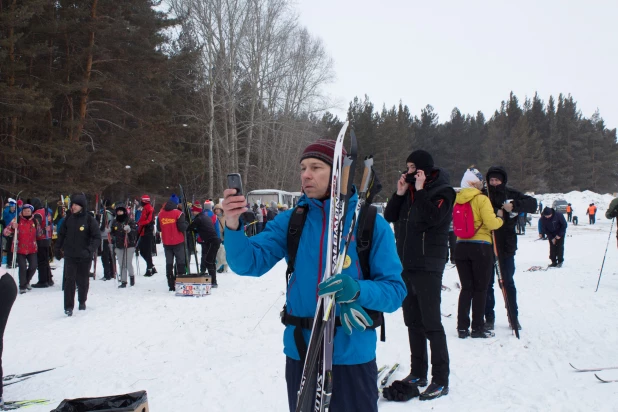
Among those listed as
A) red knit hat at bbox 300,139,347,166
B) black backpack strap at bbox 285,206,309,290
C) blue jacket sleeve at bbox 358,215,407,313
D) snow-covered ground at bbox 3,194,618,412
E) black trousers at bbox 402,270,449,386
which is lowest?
snow-covered ground at bbox 3,194,618,412

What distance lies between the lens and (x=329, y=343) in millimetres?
2062

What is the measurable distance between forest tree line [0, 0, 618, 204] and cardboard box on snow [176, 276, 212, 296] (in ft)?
32.7

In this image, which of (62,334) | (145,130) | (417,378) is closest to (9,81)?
(145,130)

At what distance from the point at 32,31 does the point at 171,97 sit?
9.86 m

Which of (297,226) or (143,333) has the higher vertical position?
(297,226)

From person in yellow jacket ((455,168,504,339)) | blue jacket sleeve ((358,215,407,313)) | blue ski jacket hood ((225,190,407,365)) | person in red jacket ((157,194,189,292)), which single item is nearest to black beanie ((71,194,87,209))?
person in red jacket ((157,194,189,292))

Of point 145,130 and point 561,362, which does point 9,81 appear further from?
point 561,362

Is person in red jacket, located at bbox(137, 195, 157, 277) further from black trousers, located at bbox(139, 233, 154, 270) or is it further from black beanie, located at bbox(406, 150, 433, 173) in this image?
black beanie, located at bbox(406, 150, 433, 173)

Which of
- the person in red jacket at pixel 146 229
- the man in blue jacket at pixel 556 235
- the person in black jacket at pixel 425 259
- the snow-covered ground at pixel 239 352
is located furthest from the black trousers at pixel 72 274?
the man in blue jacket at pixel 556 235

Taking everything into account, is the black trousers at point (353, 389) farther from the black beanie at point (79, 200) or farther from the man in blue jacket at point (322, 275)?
the black beanie at point (79, 200)

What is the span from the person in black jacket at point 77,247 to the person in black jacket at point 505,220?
629cm

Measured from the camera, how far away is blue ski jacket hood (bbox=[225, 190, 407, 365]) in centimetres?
210

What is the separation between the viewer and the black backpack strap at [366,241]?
6.97 ft

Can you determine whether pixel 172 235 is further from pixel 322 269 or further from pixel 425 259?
pixel 322 269
